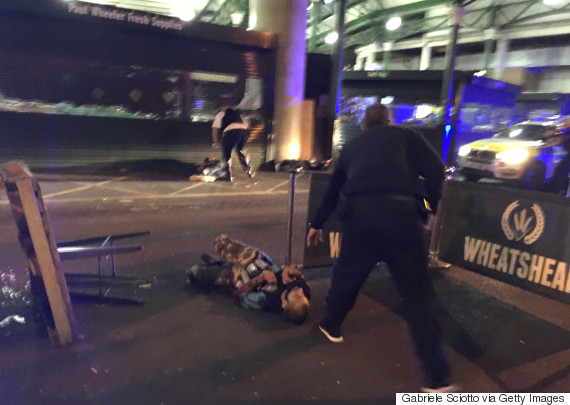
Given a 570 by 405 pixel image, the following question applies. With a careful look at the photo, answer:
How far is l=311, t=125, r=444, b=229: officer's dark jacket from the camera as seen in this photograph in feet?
9.86

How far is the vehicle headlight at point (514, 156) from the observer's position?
10578 millimetres

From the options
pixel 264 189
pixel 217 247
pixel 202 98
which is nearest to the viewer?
pixel 217 247

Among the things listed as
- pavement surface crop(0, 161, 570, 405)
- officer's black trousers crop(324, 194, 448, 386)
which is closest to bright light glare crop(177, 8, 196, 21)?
pavement surface crop(0, 161, 570, 405)

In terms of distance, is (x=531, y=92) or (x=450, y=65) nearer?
(x=450, y=65)

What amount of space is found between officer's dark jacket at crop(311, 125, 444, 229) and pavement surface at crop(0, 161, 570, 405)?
1.22m

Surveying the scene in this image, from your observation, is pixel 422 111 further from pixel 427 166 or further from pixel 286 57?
pixel 427 166

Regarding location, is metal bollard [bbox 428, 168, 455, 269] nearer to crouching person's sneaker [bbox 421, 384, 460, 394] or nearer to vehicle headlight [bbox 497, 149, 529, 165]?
crouching person's sneaker [bbox 421, 384, 460, 394]

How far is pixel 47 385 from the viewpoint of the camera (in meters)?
2.88

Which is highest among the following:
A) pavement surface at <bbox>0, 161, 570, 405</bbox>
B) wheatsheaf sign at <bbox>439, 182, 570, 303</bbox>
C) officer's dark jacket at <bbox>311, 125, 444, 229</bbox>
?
officer's dark jacket at <bbox>311, 125, 444, 229</bbox>

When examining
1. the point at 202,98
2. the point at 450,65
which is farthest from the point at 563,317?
the point at 450,65

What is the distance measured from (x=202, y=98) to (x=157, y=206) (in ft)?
18.5

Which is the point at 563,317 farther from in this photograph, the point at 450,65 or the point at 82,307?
the point at 450,65

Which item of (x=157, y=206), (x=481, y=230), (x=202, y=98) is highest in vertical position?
(x=202, y=98)

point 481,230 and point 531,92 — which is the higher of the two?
point 531,92
